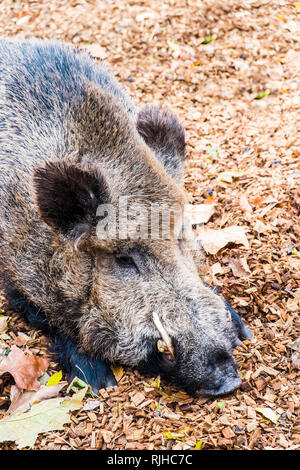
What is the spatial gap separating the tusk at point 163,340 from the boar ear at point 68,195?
0.81 meters

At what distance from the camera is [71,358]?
439 centimetres

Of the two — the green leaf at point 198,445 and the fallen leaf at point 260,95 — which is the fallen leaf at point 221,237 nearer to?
the green leaf at point 198,445

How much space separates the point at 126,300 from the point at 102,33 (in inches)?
221

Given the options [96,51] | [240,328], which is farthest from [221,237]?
[96,51]

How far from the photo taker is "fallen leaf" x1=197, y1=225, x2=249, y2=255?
5.27 meters

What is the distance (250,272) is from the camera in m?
4.99

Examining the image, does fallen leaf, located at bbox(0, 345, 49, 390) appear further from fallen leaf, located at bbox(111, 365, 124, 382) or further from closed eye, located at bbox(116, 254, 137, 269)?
closed eye, located at bbox(116, 254, 137, 269)

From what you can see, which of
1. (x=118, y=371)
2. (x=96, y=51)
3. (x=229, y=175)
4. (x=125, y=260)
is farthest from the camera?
(x=96, y=51)

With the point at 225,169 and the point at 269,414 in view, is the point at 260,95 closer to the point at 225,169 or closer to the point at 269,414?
the point at 225,169

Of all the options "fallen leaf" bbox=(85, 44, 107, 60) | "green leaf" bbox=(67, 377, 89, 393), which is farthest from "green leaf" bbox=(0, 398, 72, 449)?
"fallen leaf" bbox=(85, 44, 107, 60)

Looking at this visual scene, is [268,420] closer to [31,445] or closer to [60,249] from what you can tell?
[31,445]

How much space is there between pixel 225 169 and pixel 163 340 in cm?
312

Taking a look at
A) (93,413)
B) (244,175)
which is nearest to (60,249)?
(93,413)

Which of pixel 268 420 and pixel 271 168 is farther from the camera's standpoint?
pixel 271 168
